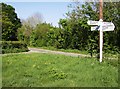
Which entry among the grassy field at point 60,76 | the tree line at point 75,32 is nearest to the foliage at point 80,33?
the tree line at point 75,32

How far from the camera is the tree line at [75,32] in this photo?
20.4 m

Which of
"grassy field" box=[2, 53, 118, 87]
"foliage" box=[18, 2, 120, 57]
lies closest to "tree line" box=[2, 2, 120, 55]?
"foliage" box=[18, 2, 120, 57]

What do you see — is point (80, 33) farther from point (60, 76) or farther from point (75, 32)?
point (60, 76)

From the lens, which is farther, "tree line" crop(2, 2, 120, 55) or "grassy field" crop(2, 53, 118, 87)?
"tree line" crop(2, 2, 120, 55)

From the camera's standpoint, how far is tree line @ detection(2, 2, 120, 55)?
66.9 feet

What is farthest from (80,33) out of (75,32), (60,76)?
(60,76)

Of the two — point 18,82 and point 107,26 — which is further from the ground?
point 107,26

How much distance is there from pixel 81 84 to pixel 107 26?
162 inches

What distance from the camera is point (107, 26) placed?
10.2m

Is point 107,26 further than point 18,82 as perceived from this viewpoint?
Yes

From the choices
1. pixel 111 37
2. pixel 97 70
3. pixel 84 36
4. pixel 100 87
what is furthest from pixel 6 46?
pixel 100 87

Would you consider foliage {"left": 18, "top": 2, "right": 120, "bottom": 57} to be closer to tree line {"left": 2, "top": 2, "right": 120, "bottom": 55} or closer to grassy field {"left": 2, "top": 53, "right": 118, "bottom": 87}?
tree line {"left": 2, "top": 2, "right": 120, "bottom": 55}

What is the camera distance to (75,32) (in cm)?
2825

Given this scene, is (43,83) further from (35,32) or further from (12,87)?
(35,32)
